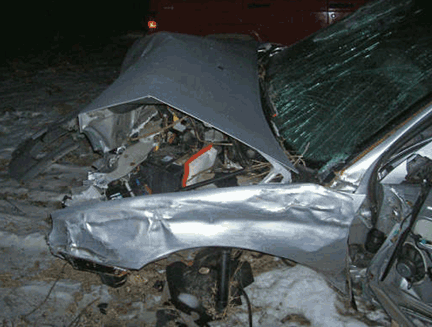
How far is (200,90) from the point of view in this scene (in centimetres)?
218

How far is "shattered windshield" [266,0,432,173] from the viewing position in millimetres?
2059

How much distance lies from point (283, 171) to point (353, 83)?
820 mm

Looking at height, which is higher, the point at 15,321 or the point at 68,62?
the point at 68,62

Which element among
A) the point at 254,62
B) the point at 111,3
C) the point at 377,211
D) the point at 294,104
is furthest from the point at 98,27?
the point at 377,211

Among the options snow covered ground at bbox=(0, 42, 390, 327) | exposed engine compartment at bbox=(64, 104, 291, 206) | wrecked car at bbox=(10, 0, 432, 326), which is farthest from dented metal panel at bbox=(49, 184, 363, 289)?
snow covered ground at bbox=(0, 42, 390, 327)

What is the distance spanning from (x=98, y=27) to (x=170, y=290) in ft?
29.8

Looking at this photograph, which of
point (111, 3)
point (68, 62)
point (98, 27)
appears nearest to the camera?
point (68, 62)

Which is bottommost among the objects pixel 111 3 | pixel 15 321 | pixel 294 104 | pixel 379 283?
pixel 15 321

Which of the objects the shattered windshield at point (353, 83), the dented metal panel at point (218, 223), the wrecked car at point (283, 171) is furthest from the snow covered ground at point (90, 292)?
the shattered windshield at point (353, 83)

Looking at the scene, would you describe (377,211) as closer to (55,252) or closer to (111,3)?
(55,252)

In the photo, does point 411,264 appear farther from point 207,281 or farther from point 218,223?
point 207,281

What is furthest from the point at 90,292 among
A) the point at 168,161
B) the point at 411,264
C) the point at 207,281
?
the point at 411,264

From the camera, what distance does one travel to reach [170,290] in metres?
2.37

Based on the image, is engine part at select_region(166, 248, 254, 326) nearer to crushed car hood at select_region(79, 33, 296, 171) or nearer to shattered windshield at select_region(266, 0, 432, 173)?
crushed car hood at select_region(79, 33, 296, 171)
